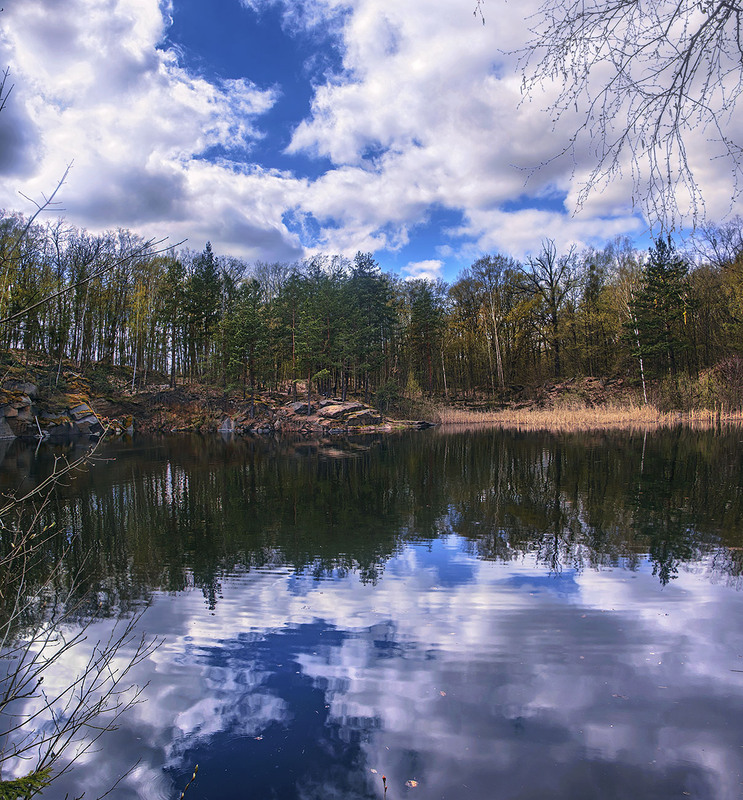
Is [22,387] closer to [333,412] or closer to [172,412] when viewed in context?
[172,412]

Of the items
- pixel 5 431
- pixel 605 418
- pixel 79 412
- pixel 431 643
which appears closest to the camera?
pixel 431 643

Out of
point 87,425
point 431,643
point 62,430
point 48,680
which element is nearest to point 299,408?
point 87,425

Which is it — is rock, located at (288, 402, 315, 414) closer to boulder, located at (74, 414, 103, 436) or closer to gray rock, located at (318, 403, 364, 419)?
gray rock, located at (318, 403, 364, 419)

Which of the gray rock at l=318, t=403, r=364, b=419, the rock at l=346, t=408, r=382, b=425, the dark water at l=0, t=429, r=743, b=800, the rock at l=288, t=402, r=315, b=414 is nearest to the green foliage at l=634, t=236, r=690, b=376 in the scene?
the rock at l=346, t=408, r=382, b=425

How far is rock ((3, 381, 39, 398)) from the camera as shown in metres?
30.8

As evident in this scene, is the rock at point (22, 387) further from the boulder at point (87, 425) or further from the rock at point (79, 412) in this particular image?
the boulder at point (87, 425)

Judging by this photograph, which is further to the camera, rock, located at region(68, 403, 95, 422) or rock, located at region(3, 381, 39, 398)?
rock, located at region(68, 403, 95, 422)

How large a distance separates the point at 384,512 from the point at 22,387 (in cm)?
3106

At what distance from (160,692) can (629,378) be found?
1596 inches

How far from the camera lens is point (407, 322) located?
181 ft

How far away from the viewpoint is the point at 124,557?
806cm

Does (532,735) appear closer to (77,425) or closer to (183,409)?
(77,425)

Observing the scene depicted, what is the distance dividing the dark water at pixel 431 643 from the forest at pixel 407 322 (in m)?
27.7

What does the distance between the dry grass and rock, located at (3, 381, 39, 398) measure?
106ft
